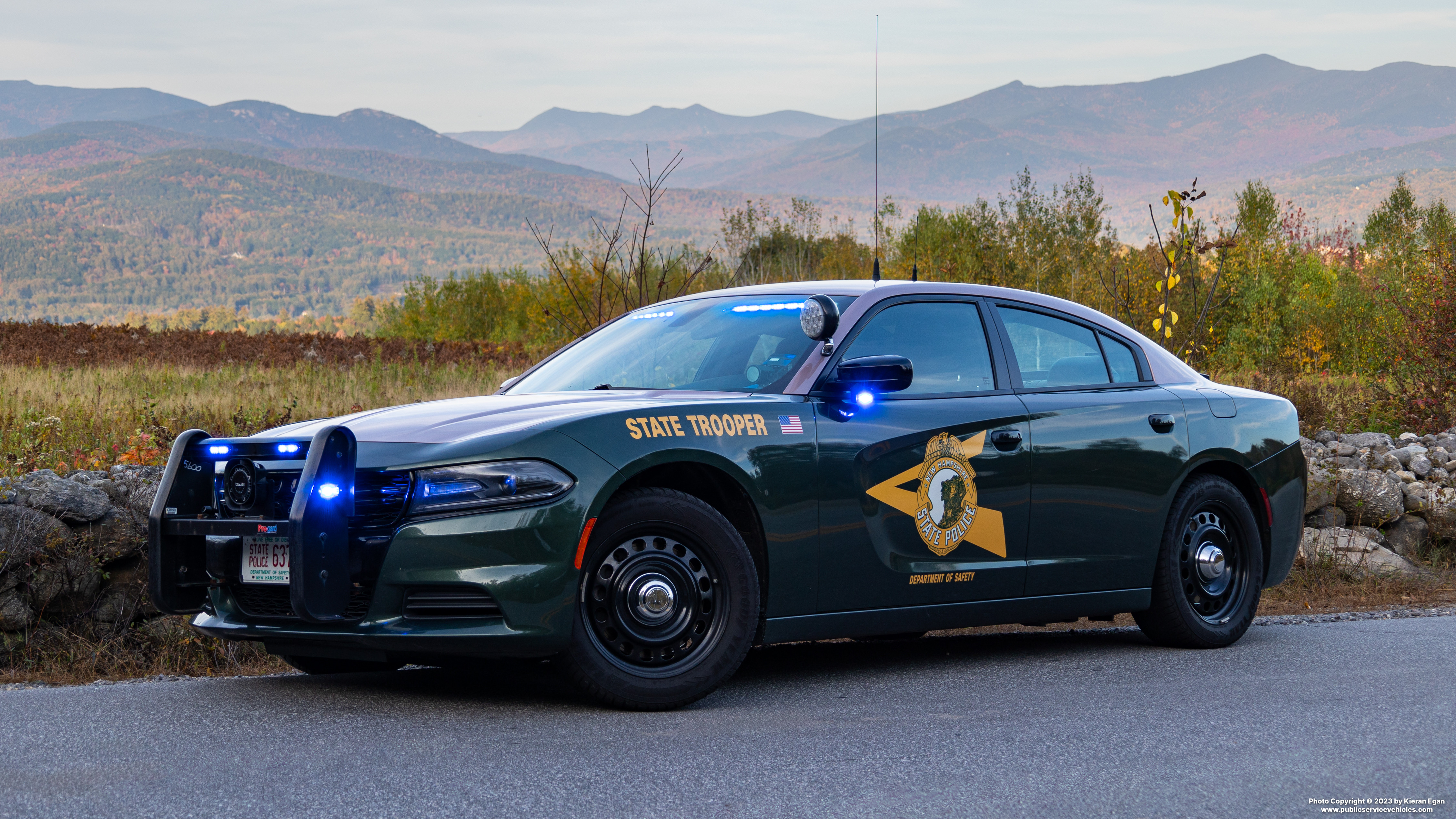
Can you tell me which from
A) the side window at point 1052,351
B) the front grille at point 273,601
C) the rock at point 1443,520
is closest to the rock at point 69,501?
the front grille at point 273,601

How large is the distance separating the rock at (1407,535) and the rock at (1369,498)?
0.14 metres

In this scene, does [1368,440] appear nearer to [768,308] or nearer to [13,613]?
[768,308]

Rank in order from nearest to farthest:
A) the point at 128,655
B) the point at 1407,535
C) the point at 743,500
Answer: the point at 743,500 → the point at 128,655 → the point at 1407,535

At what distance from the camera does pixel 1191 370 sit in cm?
721

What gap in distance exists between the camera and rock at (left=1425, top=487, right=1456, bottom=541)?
11461mm

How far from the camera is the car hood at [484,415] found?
472 centimetres

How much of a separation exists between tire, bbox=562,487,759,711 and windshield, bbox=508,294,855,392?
83 cm

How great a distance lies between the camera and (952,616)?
575 cm

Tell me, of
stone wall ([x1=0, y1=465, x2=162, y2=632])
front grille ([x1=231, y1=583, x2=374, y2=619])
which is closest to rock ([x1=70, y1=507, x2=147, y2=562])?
stone wall ([x1=0, y1=465, x2=162, y2=632])

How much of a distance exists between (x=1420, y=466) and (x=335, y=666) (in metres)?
10.4

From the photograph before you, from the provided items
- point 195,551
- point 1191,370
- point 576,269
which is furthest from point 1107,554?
point 576,269

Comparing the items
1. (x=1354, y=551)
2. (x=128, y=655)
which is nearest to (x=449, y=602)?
(x=128, y=655)

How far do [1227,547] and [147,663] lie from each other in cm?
542

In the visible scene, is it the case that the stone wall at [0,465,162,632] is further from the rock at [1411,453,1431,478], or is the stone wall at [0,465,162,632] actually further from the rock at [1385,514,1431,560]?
the rock at [1411,453,1431,478]
